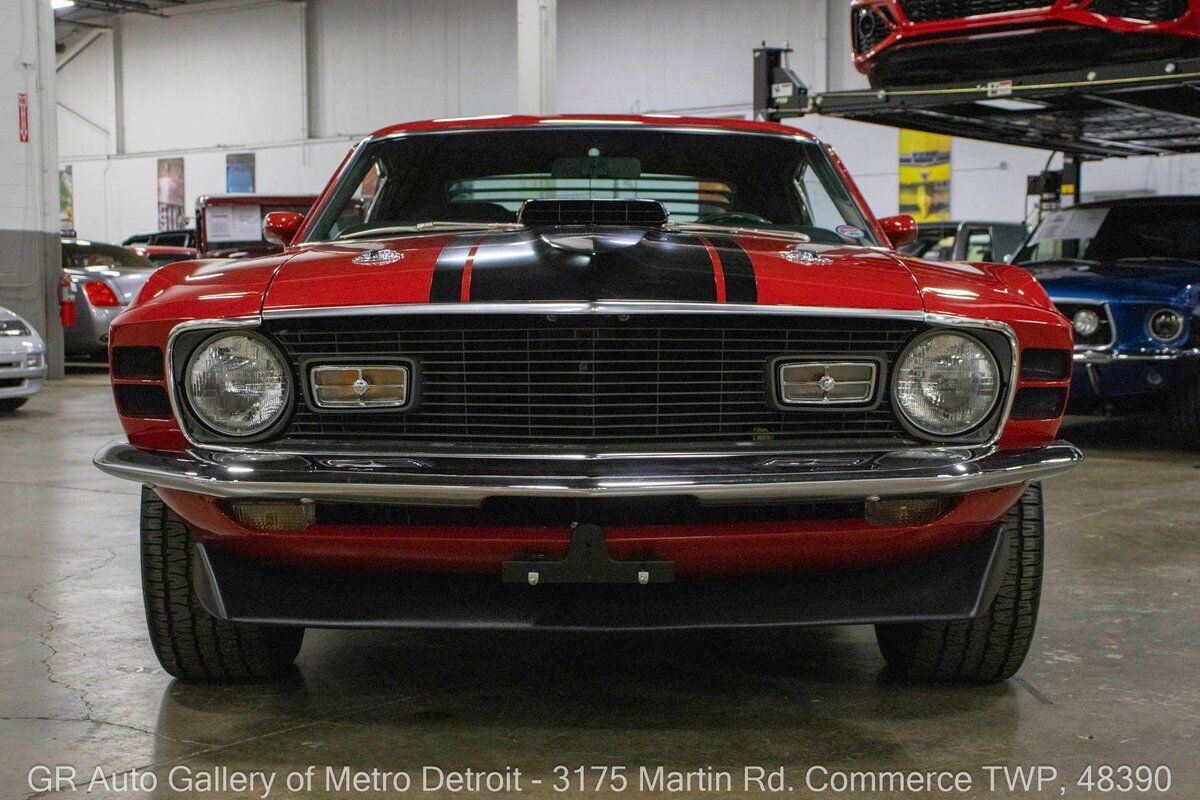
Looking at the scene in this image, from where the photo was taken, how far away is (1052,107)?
291 inches

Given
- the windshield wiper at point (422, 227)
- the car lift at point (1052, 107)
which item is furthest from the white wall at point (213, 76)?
the windshield wiper at point (422, 227)

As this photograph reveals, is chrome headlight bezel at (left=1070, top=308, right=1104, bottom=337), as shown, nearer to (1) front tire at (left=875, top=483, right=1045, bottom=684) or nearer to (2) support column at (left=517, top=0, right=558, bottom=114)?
(1) front tire at (left=875, top=483, right=1045, bottom=684)

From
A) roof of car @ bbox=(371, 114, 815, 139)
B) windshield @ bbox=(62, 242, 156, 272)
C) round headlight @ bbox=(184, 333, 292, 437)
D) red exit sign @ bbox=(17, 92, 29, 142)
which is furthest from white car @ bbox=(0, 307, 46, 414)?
round headlight @ bbox=(184, 333, 292, 437)

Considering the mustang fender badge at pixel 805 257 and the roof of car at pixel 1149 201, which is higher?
the roof of car at pixel 1149 201

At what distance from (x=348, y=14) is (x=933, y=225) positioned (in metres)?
14.5

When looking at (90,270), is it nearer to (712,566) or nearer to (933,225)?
(933,225)

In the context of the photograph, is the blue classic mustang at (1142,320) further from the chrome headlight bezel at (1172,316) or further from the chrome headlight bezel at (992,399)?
the chrome headlight bezel at (992,399)

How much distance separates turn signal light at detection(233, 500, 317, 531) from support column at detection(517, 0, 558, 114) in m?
10.6

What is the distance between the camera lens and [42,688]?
272cm

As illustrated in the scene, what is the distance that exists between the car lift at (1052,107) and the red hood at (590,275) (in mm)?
4354

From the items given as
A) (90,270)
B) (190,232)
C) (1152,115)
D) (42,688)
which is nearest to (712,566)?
(42,688)

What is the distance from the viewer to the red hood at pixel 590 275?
2.23m

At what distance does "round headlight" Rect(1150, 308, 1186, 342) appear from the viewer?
6203 mm

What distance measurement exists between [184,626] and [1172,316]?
5.07 metres
